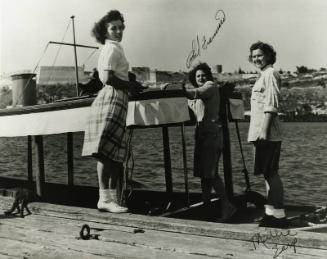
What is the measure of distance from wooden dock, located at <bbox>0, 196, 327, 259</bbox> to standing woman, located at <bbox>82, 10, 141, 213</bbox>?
56cm

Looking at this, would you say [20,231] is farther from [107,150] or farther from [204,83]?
[204,83]

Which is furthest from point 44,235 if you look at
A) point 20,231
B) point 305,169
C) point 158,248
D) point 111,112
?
point 305,169

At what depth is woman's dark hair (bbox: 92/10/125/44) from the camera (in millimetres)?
4801

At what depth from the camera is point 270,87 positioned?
436 centimetres

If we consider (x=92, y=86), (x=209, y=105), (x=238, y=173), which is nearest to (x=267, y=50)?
(x=209, y=105)

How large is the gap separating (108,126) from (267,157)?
4.66 ft

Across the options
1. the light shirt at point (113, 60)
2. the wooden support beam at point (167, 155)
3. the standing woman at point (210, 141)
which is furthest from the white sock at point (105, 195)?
the wooden support beam at point (167, 155)

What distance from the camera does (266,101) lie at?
14.3ft

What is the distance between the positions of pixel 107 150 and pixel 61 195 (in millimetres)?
3653

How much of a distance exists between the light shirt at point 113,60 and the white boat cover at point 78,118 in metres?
0.34

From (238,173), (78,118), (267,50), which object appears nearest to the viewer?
(267,50)

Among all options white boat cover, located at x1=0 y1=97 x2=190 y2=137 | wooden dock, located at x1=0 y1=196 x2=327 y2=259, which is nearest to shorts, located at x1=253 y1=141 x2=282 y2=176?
wooden dock, located at x1=0 y1=196 x2=327 y2=259
